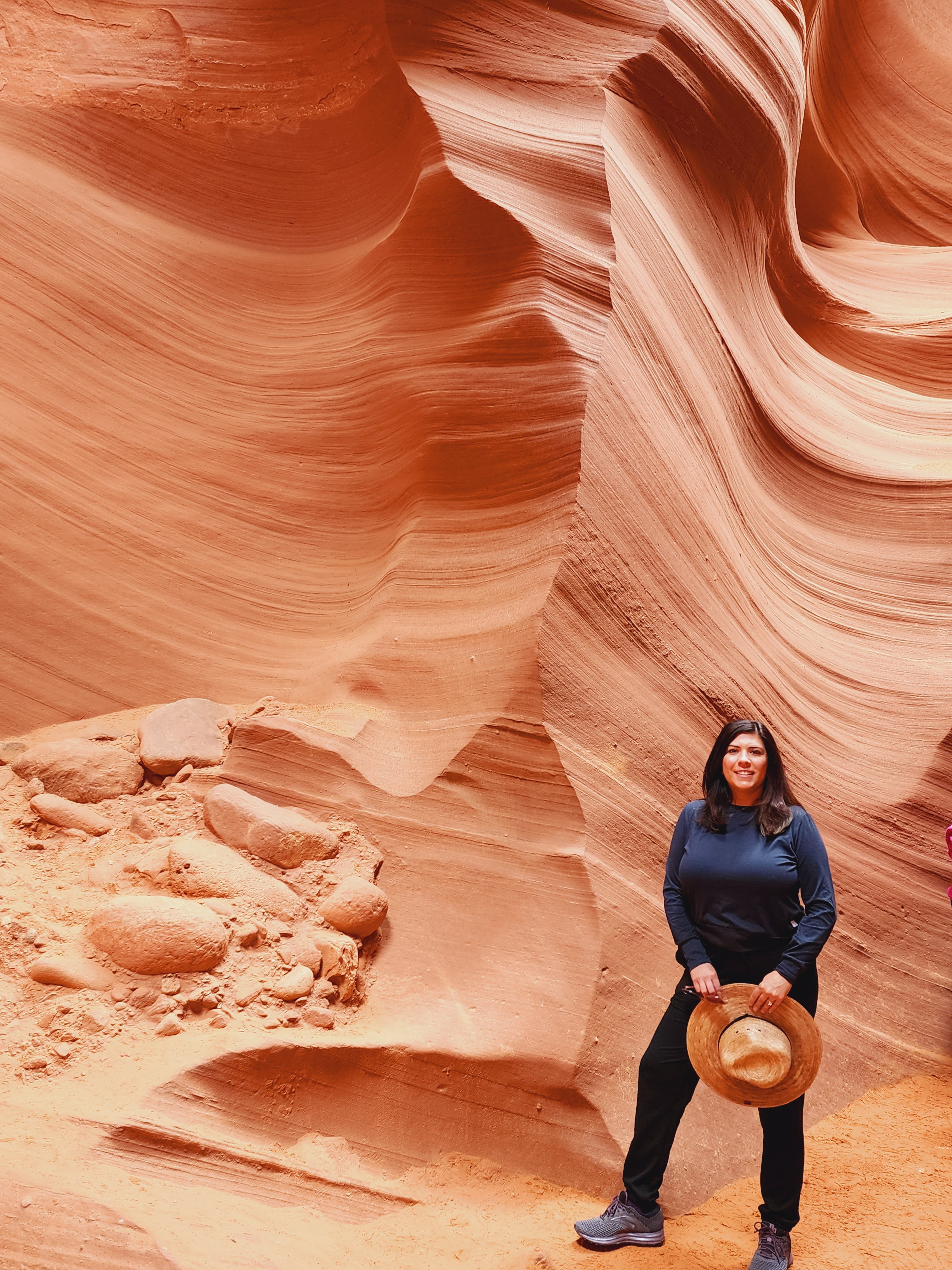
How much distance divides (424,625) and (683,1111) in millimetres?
1907

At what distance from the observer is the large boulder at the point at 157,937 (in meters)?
3.26

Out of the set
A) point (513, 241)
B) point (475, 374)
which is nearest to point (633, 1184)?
point (475, 374)

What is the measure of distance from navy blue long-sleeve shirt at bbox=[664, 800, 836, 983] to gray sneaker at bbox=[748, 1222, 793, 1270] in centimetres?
77

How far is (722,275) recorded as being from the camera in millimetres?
5113

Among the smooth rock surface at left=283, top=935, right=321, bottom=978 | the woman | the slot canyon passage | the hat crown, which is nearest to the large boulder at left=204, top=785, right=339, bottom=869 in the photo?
the slot canyon passage

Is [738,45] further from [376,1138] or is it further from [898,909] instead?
[376,1138]

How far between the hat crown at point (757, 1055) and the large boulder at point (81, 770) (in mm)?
2329

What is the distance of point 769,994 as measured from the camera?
2723 mm

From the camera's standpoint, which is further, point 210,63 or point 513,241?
point 210,63

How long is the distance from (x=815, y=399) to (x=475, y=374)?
2211 mm

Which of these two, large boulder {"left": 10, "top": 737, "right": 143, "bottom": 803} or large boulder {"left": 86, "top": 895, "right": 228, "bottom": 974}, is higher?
large boulder {"left": 10, "top": 737, "right": 143, "bottom": 803}

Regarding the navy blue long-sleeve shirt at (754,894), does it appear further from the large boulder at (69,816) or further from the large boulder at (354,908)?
the large boulder at (69,816)

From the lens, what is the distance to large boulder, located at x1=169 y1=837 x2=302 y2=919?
353 cm

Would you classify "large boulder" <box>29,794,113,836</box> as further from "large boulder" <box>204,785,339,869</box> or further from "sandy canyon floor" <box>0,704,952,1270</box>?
"large boulder" <box>204,785,339,869</box>
